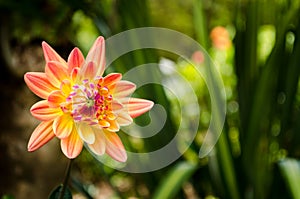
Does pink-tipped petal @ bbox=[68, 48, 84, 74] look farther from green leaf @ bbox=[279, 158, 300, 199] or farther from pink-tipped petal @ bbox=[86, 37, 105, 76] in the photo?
green leaf @ bbox=[279, 158, 300, 199]

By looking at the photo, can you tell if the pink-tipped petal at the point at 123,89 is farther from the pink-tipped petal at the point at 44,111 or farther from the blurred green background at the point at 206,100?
the blurred green background at the point at 206,100

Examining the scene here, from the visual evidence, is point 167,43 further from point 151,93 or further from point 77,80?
point 77,80

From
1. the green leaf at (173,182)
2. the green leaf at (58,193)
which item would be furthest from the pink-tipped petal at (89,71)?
the green leaf at (173,182)

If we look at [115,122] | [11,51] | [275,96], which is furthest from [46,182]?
[115,122]

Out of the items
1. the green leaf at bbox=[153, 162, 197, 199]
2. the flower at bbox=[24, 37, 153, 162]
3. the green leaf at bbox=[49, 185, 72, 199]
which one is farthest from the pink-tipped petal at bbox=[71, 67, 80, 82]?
the green leaf at bbox=[153, 162, 197, 199]

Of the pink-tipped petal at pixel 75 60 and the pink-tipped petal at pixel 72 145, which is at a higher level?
the pink-tipped petal at pixel 75 60

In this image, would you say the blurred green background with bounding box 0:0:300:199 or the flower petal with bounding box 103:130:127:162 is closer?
the flower petal with bounding box 103:130:127:162

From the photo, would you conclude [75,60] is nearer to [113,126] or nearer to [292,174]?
[113,126]
